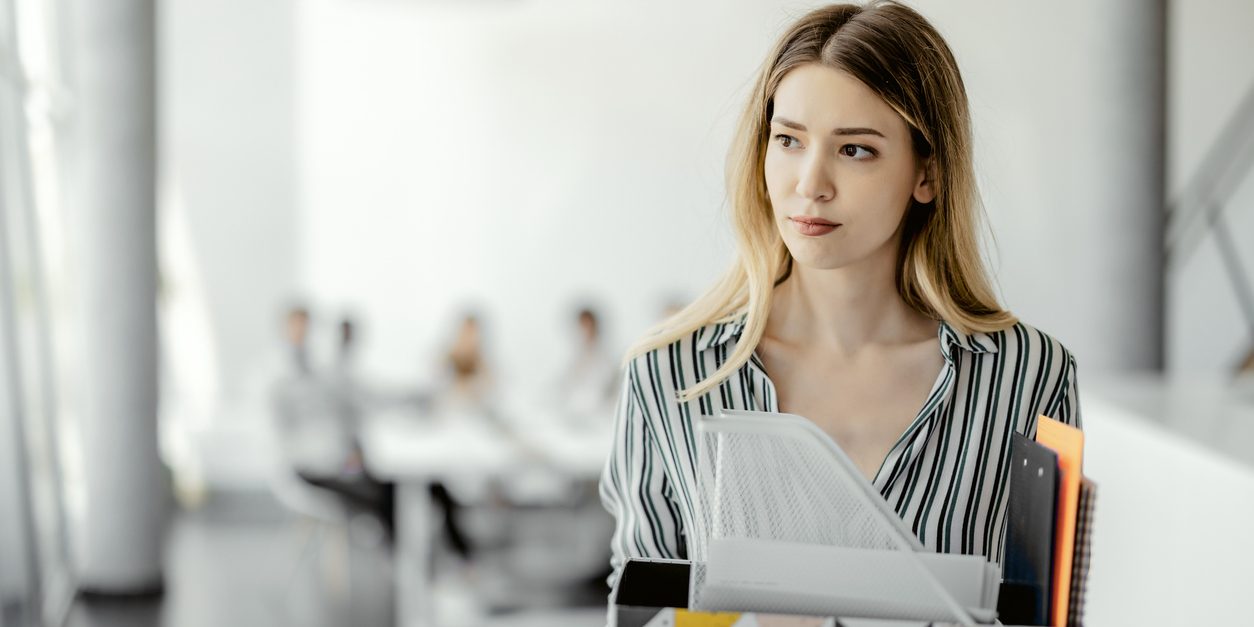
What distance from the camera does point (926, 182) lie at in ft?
4.34

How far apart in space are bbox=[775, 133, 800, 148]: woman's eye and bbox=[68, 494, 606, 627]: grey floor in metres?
4.52

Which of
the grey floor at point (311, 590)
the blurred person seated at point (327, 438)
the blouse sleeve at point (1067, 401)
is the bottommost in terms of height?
the grey floor at point (311, 590)

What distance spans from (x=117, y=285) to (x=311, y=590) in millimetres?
1824

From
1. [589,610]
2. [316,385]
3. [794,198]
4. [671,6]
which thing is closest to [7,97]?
[316,385]

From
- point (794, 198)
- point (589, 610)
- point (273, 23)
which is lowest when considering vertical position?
point (589, 610)

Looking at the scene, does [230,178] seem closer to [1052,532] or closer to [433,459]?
[433,459]

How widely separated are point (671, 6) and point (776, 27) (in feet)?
25.2

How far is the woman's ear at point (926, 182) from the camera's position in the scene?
132 cm

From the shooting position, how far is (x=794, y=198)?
1.29 meters

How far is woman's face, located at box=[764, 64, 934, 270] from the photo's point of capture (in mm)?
1265

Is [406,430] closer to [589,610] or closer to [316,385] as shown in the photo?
[316,385]

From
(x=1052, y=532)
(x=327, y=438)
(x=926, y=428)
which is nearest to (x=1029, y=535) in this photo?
(x=1052, y=532)

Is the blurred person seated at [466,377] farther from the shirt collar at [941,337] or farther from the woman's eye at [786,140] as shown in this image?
the woman's eye at [786,140]

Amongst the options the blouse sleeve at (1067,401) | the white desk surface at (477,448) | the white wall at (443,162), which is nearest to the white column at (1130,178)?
the white wall at (443,162)
